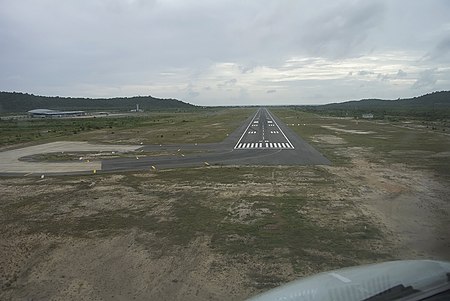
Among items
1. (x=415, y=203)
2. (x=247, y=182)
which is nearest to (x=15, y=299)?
(x=247, y=182)

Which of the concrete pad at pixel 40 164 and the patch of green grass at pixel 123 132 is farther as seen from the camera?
the patch of green grass at pixel 123 132

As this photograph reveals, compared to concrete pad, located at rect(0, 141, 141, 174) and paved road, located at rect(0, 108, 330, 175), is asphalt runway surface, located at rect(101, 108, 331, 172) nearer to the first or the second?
paved road, located at rect(0, 108, 330, 175)

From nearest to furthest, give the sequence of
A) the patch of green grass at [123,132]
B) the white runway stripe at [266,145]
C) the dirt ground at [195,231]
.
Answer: the dirt ground at [195,231], the white runway stripe at [266,145], the patch of green grass at [123,132]

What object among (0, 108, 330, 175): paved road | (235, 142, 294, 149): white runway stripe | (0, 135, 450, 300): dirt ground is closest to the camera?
(0, 135, 450, 300): dirt ground

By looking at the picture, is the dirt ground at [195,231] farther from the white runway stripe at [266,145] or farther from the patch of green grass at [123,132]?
the patch of green grass at [123,132]

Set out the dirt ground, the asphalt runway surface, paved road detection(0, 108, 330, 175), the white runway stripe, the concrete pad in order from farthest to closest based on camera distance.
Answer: the white runway stripe
the asphalt runway surface
paved road detection(0, 108, 330, 175)
the concrete pad
the dirt ground

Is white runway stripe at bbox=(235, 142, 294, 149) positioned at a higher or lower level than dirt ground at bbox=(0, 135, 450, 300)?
higher

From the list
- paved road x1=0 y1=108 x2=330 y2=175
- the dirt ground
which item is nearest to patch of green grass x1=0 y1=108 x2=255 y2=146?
paved road x1=0 y1=108 x2=330 y2=175

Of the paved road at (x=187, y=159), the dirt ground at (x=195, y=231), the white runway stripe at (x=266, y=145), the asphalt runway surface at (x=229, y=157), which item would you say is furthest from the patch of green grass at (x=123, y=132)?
the dirt ground at (x=195, y=231)

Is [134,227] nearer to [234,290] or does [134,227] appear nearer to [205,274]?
[205,274]

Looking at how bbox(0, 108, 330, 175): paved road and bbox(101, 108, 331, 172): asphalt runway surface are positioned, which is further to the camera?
bbox(101, 108, 331, 172): asphalt runway surface
